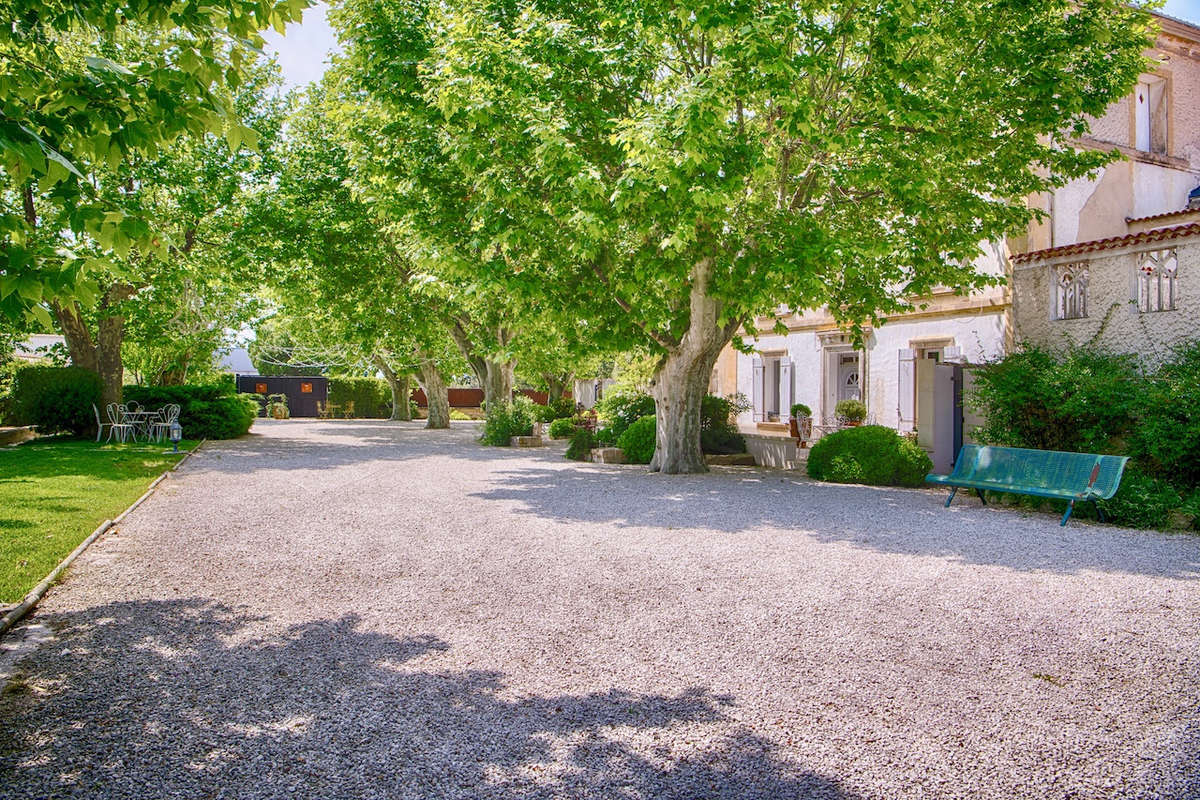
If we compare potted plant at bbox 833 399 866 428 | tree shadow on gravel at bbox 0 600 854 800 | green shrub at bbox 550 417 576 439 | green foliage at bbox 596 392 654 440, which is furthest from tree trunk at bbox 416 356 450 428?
tree shadow on gravel at bbox 0 600 854 800

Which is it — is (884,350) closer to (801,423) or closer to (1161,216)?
(801,423)

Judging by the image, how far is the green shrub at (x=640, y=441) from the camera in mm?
16094

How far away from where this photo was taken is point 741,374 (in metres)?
22.5

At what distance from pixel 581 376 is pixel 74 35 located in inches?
1004

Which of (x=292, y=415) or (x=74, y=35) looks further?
(x=292, y=415)

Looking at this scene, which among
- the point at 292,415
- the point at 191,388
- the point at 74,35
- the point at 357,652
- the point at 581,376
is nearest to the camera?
the point at 357,652

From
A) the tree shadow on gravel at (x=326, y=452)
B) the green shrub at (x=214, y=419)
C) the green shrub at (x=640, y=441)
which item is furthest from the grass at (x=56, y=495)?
the green shrub at (x=640, y=441)

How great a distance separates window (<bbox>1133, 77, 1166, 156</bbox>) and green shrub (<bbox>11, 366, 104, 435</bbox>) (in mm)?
24598

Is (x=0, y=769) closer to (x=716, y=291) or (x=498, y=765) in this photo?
(x=498, y=765)

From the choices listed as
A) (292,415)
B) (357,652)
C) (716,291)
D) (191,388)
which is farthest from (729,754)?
(292,415)

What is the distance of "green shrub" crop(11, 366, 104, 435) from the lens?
18875mm

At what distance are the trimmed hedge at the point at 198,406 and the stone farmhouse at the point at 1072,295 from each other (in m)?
14.6

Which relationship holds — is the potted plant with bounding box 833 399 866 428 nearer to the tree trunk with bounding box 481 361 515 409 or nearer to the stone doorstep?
the stone doorstep

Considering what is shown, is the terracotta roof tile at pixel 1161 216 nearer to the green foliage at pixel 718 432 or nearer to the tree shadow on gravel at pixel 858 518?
the tree shadow on gravel at pixel 858 518
